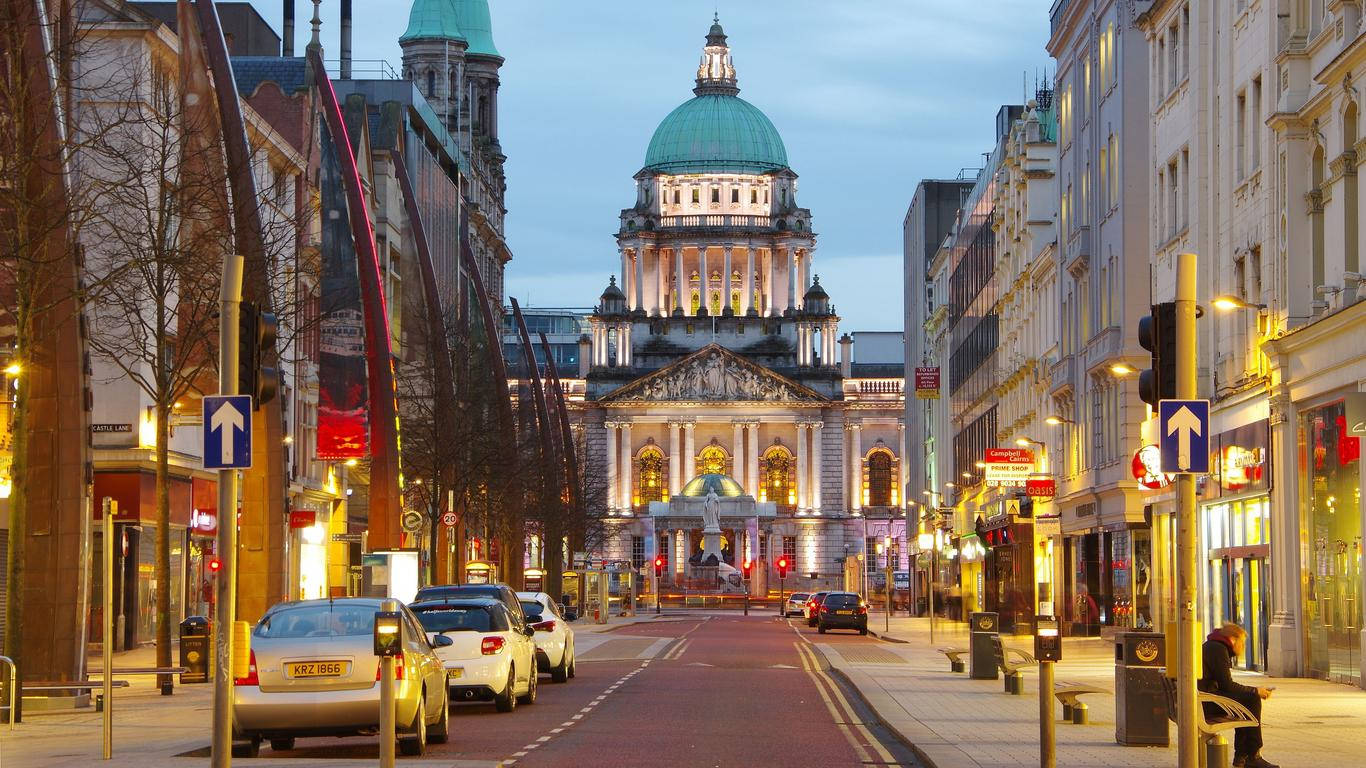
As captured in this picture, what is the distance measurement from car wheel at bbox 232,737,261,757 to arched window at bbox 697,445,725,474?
516 ft

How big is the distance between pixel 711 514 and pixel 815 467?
→ 73.5 ft

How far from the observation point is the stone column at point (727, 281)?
7323 inches

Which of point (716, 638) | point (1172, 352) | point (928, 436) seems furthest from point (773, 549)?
point (1172, 352)

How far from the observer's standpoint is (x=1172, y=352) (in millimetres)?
15844

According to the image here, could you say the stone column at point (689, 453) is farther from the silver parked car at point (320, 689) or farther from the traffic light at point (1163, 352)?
the traffic light at point (1163, 352)

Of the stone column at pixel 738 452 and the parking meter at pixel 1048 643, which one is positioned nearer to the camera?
the parking meter at pixel 1048 643

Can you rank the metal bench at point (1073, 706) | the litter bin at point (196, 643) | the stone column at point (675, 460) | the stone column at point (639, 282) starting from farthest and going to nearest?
the stone column at point (639, 282) → the stone column at point (675, 460) → the litter bin at point (196, 643) → the metal bench at point (1073, 706)

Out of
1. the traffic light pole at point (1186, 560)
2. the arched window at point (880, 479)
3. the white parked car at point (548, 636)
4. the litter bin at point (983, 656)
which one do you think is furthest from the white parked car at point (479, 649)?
the arched window at point (880, 479)

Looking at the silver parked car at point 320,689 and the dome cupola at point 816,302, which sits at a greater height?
the dome cupola at point 816,302

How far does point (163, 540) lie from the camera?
3291cm

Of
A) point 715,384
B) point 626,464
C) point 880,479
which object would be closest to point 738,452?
point 715,384

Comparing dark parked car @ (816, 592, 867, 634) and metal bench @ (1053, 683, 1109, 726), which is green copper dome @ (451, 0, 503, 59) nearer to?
dark parked car @ (816, 592, 867, 634)

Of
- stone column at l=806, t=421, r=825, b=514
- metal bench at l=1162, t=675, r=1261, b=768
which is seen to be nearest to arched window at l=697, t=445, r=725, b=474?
stone column at l=806, t=421, r=825, b=514

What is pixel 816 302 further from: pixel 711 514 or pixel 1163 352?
pixel 1163 352
